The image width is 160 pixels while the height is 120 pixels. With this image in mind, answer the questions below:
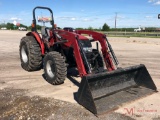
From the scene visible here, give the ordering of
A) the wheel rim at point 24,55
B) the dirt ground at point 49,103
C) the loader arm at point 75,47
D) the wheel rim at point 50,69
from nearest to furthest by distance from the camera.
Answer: the dirt ground at point 49,103 < the loader arm at point 75,47 < the wheel rim at point 50,69 < the wheel rim at point 24,55

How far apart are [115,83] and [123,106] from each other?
2.88 feet

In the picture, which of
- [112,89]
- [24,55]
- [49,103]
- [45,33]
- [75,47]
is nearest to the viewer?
[49,103]

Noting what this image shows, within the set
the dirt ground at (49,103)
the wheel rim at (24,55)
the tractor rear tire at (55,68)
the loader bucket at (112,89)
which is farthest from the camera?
the wheel rim at (24,55)

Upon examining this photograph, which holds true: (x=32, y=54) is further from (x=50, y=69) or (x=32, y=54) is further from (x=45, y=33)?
(x=50, y=69)

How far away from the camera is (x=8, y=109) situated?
4.97 meters

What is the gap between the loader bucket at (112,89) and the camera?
193 inches

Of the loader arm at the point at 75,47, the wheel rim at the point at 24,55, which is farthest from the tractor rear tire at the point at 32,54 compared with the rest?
the loader arm at the point at 75,47

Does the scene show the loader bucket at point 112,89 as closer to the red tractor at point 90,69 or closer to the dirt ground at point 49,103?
the red tractor at point 90,69

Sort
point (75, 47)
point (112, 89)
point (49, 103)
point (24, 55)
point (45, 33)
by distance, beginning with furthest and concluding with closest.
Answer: point (24, 55) < point (45, 33) < point (75, 47) < point (112, 89) < point (49, 103)

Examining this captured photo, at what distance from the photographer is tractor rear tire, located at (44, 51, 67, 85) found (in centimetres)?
616

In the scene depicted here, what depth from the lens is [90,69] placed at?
5781 mm

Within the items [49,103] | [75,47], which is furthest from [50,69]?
[49,103]

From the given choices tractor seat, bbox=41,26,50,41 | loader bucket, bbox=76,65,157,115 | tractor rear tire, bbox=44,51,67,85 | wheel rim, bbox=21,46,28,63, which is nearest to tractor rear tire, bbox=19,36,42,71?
wheel rim, bbox=21,46,28,63

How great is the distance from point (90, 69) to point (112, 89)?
735 millimetres
